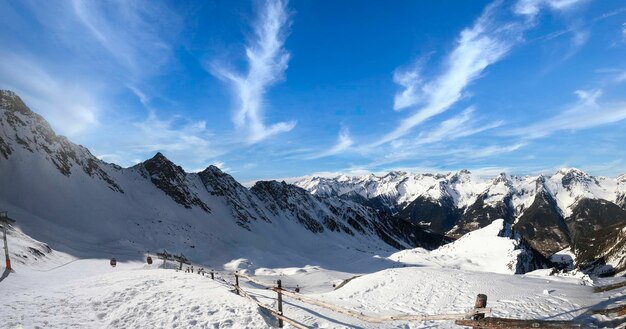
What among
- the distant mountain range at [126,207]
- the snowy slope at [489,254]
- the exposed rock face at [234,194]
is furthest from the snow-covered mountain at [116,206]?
the snowy slope at [489,254]

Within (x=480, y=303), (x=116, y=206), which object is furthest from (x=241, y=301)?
(x=116, y=206)

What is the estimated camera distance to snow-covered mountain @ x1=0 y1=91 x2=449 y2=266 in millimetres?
70250

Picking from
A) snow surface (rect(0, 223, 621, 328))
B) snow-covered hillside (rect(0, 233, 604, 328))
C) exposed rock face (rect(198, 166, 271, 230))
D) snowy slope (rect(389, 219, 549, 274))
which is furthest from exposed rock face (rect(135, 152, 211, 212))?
snow-covered hillside (rect(0, 233, 604, 328))

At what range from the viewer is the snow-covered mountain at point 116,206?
70.2m

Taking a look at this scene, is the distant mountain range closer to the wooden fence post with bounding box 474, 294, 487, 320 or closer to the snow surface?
the snow surface

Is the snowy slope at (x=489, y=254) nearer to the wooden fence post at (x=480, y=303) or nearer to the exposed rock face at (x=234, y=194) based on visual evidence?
the wooden fence post at (x=480, y=303)

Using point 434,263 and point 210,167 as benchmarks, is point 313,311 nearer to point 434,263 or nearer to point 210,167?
point 434,263

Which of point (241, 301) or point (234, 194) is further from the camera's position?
point (234, 194)

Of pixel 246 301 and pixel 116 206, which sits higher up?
pixel 116 206

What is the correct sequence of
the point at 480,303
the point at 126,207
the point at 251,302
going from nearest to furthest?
the point at 480,303
the point at 251,302
the point at 126,207

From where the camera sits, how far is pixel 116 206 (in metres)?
93.4

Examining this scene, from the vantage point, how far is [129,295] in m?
18.3

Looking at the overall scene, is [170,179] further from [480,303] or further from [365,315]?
[480,303]

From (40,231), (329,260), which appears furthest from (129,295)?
(329,260)
